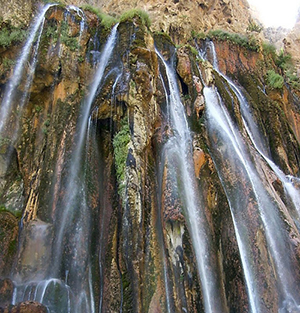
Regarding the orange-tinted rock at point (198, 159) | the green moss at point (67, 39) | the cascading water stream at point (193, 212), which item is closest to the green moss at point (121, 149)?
the cascading water stream at point (193, 212)

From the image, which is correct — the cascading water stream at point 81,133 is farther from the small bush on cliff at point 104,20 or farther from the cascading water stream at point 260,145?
the cascading water stream at point 260,145

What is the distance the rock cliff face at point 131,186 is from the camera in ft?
Result: 20.9

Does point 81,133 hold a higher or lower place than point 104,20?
lower

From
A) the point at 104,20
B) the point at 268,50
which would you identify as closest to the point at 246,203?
the point at 104,20

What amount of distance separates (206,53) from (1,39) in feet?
37.8

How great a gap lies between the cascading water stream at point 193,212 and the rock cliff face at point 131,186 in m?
0.04

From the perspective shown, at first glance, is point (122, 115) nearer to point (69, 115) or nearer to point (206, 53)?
point (69, 115)

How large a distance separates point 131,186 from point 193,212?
1.84 m

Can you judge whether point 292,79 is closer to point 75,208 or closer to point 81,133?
point 81,133

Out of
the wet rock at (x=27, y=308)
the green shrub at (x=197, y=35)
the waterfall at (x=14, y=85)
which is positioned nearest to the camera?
the wet rock at (x=27, y=308)

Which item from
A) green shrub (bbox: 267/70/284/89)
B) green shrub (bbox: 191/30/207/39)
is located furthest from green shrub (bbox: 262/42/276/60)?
green shrub (bbox: 191/30/207/39)

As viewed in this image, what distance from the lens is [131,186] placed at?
22.9 feet

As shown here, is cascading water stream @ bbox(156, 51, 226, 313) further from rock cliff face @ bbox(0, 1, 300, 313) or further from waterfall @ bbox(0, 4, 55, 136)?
waterfall @ bbox(0, 4, 55, 136)

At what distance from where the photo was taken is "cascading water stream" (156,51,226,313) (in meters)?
6.29
